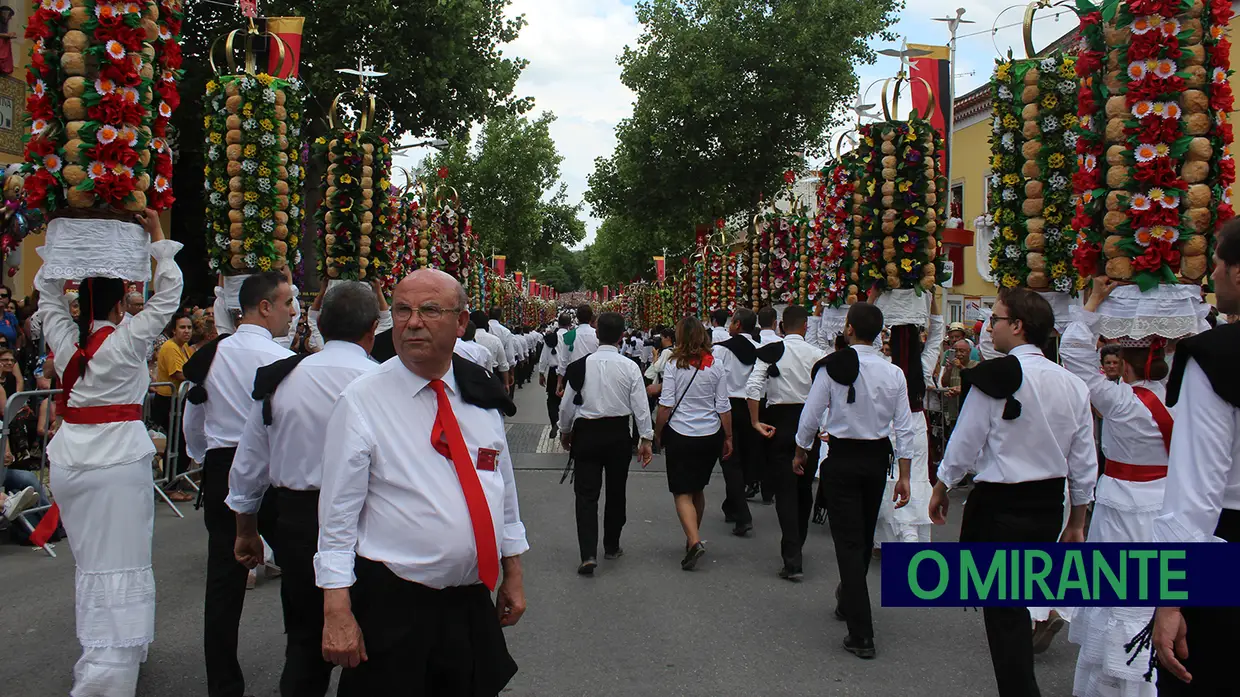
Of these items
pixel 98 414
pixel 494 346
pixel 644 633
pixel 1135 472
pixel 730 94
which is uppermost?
pixel 730 94

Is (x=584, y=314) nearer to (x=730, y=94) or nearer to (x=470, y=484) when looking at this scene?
(x=470, y=484)

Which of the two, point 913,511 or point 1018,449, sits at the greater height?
point 1018,449

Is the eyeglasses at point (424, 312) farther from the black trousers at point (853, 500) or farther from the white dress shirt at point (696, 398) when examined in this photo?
the white dress shirt at point (696, 398)

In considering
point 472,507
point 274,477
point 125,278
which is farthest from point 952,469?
point 125,278

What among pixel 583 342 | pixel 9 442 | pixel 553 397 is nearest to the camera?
pixel 9 442

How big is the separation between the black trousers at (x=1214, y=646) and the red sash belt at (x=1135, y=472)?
2.46 m

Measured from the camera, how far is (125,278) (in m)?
4.94

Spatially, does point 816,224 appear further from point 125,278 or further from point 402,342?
point 402,342

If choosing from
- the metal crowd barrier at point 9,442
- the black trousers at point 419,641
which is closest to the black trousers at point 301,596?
the black trousers at point 419,641

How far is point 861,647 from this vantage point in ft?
19.1

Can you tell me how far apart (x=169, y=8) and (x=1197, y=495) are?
5.73m

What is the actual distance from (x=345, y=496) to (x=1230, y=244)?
2632mm

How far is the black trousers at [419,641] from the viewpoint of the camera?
300cm

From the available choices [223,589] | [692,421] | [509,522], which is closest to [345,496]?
[509,522]
